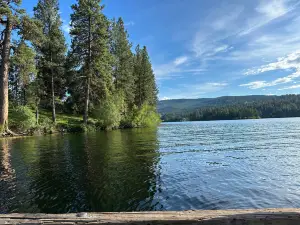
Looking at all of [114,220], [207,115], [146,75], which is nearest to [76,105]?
[146,75]

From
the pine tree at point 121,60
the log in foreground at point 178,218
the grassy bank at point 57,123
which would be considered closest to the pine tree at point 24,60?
the grassy bank at point 57,123

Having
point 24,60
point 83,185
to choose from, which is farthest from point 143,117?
point 83,185

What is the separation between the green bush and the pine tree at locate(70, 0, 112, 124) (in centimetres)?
1005

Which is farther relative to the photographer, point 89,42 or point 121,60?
point 121,60

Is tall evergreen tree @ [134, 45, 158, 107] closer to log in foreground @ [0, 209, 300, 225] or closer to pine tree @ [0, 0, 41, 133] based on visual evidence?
pine tree @ [0, 0, 41, 133]

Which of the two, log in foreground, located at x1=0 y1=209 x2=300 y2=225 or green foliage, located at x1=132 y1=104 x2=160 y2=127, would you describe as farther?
green foliage, located at x1=132 y1=104 x2=160 y2=127

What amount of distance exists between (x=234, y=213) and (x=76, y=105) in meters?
54.6

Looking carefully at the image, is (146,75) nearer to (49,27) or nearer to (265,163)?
(49,27)

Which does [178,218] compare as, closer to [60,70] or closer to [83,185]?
[83,185]

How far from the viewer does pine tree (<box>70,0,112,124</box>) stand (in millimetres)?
42062

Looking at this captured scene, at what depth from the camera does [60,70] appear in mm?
48875

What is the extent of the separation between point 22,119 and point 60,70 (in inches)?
694

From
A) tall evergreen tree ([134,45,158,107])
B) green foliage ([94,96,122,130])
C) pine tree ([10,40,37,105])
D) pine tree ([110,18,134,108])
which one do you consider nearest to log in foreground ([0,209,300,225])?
pine tree ([10,40,37,105])

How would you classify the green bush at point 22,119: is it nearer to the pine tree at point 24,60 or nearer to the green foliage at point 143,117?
the pine tree at point 24,60
